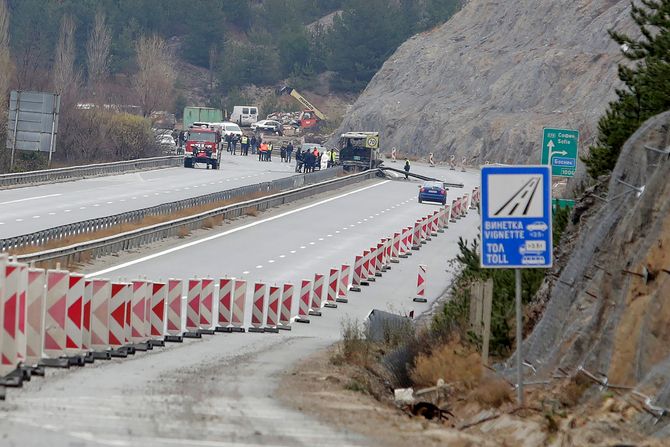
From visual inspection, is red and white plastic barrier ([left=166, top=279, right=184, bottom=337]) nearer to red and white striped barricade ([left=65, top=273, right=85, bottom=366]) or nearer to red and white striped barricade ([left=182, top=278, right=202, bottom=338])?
red and white striped barricade ([left=182, top=278, right=202, bottom=338])

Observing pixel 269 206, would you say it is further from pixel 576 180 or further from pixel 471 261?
pixel 471 261

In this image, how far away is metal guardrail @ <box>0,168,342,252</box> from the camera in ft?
124

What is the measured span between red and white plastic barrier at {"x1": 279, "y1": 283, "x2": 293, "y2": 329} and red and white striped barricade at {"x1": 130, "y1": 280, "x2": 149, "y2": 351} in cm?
899

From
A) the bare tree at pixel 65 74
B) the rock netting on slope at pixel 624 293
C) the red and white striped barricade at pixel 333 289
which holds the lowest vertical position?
the red and white striped barricade at pixel 333 289

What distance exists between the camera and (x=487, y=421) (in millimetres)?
13453

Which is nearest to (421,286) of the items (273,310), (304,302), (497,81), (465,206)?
(304,302)

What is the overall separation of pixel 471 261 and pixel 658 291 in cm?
1255

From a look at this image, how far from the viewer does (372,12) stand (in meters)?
142

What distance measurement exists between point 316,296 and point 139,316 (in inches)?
529

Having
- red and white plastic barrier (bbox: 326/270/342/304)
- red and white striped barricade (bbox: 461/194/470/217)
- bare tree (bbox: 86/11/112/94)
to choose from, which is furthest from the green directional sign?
bare tree (bbox: 86/11/112/94)

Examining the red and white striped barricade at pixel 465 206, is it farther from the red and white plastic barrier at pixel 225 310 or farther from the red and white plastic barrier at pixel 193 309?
the red and white plastic barrier at pixel 193 309

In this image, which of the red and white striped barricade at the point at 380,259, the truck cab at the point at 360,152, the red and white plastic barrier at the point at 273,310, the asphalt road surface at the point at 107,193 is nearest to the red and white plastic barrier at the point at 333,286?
the red and white striped barricade at the point at 380,259

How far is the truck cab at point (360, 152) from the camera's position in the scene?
281 ft

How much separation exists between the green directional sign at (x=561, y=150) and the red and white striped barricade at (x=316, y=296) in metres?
10.1
